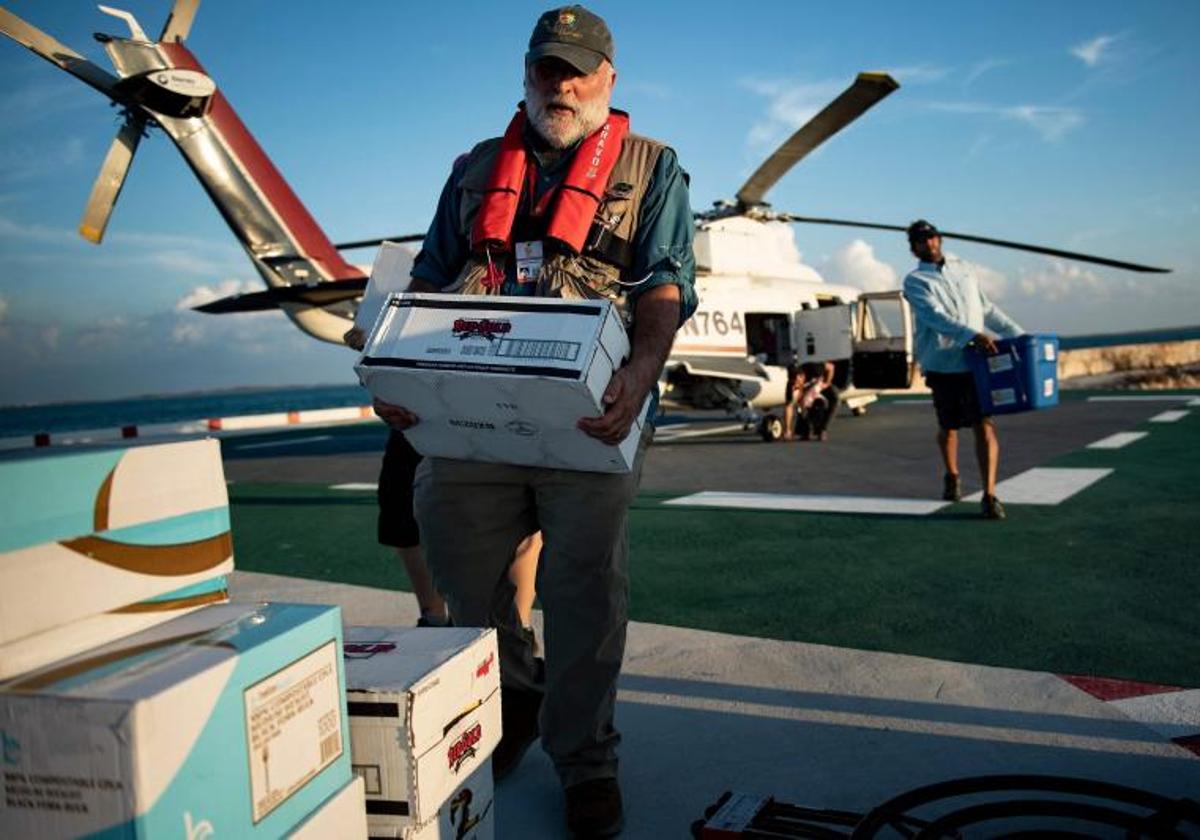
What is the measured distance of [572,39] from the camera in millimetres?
2373

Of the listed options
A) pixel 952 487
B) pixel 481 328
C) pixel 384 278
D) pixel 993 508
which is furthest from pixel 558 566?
pixel 952 487

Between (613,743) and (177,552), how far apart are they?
130 centimetres

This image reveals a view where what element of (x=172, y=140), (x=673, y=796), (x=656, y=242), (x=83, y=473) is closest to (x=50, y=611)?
(x=83, y=473)

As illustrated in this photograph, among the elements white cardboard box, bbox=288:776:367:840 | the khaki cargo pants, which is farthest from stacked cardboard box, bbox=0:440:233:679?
the khaki cargo pants

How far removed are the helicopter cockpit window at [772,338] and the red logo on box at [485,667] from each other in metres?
10.7

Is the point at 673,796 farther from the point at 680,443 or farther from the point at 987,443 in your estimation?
Answer: the point at 680,443

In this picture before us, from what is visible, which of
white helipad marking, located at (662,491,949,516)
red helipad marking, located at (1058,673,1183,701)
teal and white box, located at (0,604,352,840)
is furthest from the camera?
white helipad marking, located at (662,491,949,516)

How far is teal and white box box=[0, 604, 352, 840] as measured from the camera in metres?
1.09

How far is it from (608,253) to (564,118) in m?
0.44

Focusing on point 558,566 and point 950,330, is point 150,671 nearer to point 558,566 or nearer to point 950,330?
point 558,566

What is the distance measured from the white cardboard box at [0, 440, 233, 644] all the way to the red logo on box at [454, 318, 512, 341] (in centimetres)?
69

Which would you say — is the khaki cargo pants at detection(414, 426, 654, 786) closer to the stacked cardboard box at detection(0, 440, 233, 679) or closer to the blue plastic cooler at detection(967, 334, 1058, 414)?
the stacked cardboard box at detection(0, 440, 233, 679)

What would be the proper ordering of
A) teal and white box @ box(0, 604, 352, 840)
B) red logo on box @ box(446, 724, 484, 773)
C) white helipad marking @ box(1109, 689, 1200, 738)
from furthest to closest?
white helipad marking @ box(1109, 689, 1200, 738), red logo on box @ box(446, 724, 484, 773), teal and white box @ box(0, 604, 352, 840)

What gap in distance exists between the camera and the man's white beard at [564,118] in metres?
2.48
